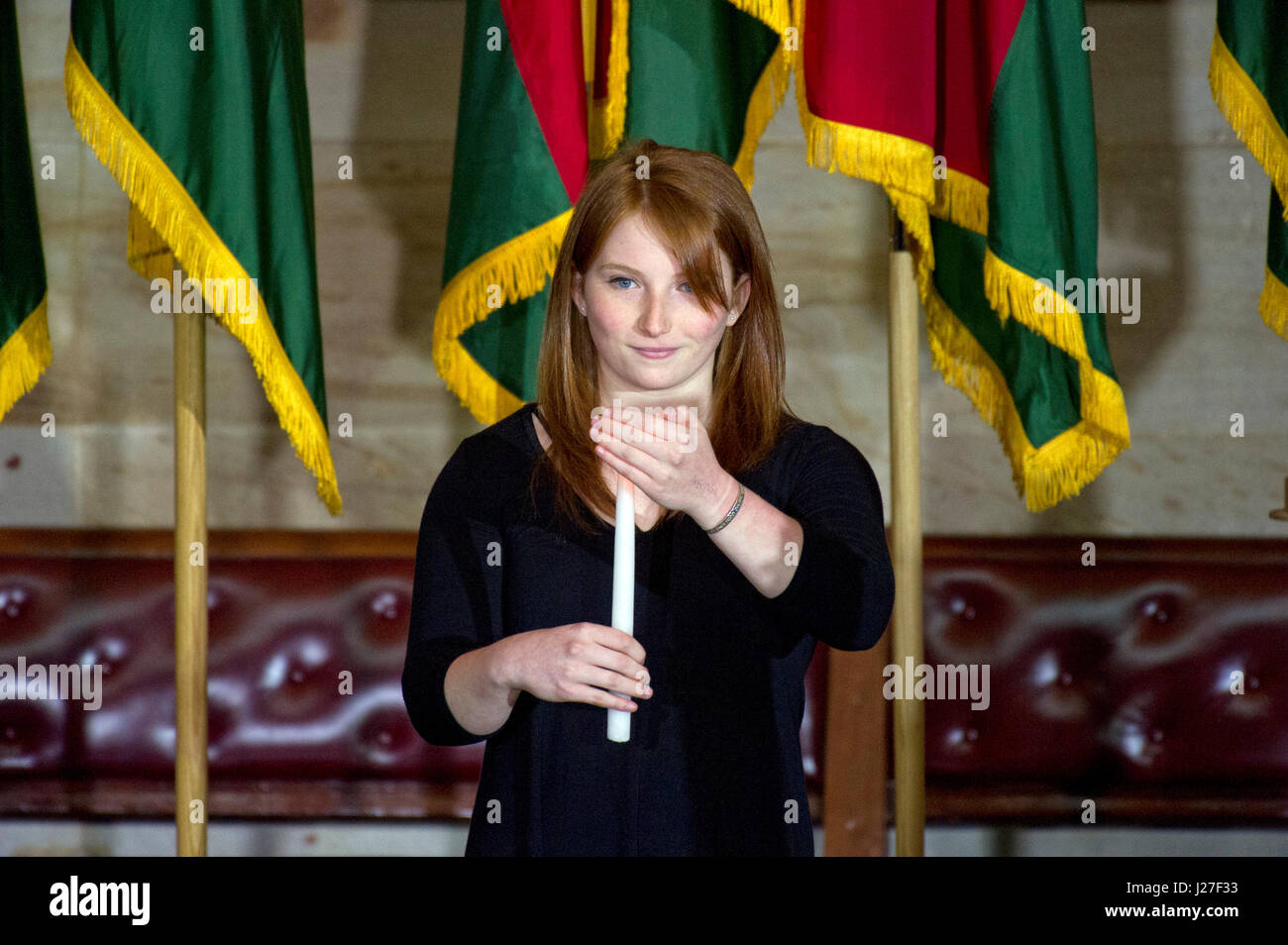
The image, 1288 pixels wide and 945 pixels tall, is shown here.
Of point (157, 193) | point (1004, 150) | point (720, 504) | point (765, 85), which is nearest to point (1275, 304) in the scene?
point (1004, 150)

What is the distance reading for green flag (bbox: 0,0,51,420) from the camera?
8.02ft

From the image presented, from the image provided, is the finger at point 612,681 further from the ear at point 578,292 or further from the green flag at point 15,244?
the green flag at point 15,244

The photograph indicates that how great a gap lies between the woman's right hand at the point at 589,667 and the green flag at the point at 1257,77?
1908 millimetres

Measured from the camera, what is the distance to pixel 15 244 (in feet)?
8.11

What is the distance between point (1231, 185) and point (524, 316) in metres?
1.98

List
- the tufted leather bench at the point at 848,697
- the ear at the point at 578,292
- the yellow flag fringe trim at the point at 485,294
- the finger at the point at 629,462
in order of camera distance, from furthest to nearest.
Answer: the tufted leather bench at the point at 848,697 → the yellow flag fringe trim at the point at 485,294 → the ear at the point at 578,292 → the finger at the point at 629,462

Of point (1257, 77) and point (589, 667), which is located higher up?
point (1257, 77)

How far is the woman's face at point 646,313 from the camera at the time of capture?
1.34 metres

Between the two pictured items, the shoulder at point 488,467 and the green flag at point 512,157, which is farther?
the green flag at point 512,157

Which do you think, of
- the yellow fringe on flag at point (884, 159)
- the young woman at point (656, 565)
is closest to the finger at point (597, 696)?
the young woman at point (656, 565)

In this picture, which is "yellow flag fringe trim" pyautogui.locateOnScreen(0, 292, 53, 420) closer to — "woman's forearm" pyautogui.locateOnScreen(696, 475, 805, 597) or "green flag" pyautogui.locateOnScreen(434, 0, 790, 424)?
"green flag" pyautogui.locateOnScreen(434, 0, 790, 424)

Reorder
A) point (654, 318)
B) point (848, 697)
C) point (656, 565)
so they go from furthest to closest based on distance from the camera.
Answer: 1. point (848, 697)
2. point (656, 565)
3. point (654, 318)

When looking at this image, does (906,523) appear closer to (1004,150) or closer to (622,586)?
(1004,150)

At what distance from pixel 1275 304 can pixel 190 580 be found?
226 centimetres
